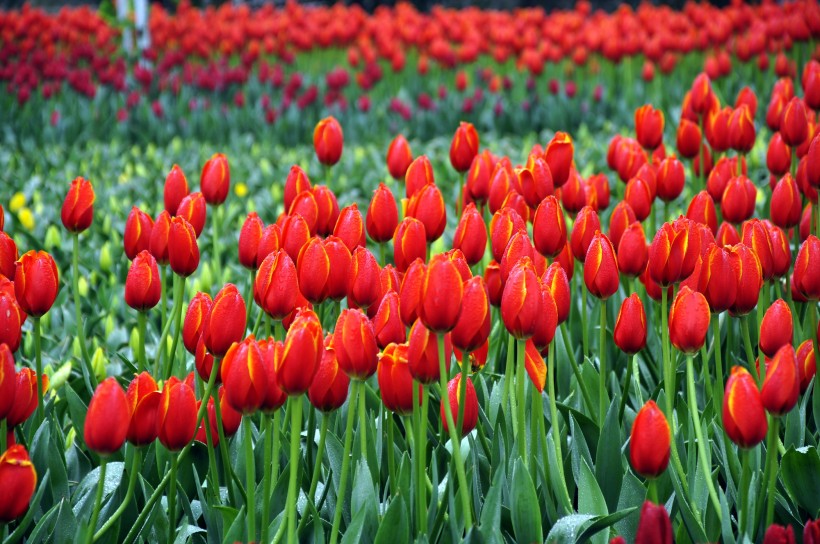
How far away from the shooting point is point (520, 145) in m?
6.42

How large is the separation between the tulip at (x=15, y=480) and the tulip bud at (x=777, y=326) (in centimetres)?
114

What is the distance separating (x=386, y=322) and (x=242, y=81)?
6.56m

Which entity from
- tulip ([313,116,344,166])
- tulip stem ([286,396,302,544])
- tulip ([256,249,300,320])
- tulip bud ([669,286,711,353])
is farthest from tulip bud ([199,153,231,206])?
tulip bud ([669,286,711,353])

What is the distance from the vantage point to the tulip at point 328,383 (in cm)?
142

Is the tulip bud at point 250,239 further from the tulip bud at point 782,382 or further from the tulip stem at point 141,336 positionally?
the tulip bud at point 782,382

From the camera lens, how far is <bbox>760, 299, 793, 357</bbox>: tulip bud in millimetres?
1526

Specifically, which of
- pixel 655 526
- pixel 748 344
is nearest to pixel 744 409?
pixel 655 526

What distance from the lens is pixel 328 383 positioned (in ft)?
4.65

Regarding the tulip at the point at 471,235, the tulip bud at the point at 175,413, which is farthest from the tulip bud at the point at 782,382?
the tulip bud at the point at 175,413

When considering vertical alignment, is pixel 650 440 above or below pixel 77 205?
below

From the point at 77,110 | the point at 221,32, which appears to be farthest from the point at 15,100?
the point at 221,32

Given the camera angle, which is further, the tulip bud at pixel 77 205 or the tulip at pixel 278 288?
the tulip bud at pixel 77 205

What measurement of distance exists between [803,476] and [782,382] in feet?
1.45

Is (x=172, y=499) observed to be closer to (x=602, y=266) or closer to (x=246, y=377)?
(x=246, y=377)
